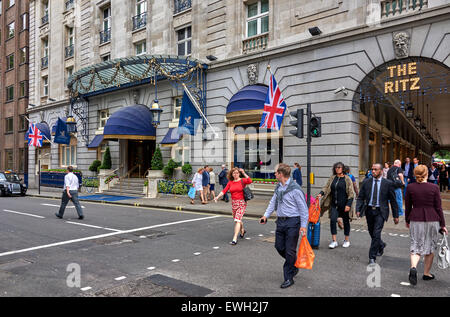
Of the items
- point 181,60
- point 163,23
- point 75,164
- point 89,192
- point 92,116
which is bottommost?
point 89,192

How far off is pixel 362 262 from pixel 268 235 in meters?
2.92

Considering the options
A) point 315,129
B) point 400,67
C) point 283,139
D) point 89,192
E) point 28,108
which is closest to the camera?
point 315,129

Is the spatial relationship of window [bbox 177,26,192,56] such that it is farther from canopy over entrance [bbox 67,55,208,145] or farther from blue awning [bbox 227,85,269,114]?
blue awning [bbox 227,85,269,114]

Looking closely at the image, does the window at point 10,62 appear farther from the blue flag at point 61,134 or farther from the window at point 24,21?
the blue flag at point 61,134

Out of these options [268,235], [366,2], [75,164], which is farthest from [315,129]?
[75,164]

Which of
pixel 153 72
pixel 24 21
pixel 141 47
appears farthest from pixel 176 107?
pixel 24 21

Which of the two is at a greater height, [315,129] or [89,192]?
[315,129]

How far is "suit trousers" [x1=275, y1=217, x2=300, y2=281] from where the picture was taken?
5082mm

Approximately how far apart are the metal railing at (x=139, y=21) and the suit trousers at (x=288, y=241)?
21.6 m

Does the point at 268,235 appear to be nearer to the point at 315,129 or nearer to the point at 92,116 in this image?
the point at 315,129

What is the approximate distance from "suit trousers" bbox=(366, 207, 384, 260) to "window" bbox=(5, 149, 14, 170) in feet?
135

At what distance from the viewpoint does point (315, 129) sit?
9.84 meters

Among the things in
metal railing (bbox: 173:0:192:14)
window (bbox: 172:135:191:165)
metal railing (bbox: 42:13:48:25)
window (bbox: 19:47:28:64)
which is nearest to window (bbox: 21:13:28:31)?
window (bbox: 19:47:28:64)

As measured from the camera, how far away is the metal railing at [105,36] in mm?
25922
